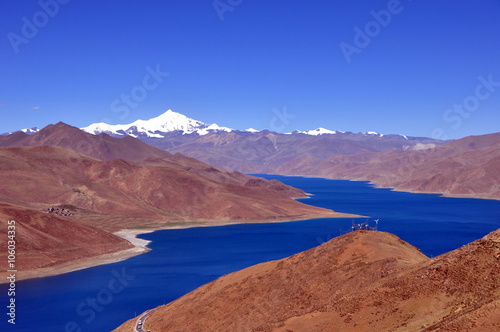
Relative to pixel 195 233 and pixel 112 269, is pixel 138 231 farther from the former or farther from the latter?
pixel 112 269

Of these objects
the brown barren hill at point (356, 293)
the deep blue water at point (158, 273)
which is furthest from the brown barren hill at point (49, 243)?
the brown barren hill at point (356, 293)

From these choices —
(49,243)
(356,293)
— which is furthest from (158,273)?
(356,293)

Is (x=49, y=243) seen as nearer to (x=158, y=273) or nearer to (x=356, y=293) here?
(x=158, y=273)

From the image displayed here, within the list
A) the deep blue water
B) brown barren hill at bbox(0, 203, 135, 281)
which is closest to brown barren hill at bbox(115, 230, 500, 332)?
the deep blue water

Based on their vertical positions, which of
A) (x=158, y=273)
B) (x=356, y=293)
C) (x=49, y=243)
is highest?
(x=49, y=243)

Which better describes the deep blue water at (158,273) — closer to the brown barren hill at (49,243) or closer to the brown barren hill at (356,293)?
the brown barren hill at (49,243)

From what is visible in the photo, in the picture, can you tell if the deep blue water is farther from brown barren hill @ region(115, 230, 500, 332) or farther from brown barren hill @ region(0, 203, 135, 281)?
brown barren hill @ region(115, 230, 500, 332)

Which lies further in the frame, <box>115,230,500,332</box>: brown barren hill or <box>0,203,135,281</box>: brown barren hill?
<box>0,203,135,281</box>: brown barren hill

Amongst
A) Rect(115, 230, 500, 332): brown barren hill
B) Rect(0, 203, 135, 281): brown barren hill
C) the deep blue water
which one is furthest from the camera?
Rect(0, 203, 135, 281): brown barren hill
